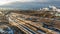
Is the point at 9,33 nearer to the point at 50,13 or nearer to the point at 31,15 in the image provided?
the point at 50,13

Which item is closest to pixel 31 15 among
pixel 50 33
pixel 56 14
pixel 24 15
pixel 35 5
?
pixel 24 15

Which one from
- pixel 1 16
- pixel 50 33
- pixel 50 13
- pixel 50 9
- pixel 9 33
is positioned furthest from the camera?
pixel 50 9

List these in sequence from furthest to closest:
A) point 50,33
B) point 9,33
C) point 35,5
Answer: point 35,5, point 9,33, point 50,33

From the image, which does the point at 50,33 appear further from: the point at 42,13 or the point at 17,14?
the point at 17,14

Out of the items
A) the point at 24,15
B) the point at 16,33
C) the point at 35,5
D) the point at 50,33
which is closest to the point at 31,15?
the point at 24,15

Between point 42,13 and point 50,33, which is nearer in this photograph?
point 50,33

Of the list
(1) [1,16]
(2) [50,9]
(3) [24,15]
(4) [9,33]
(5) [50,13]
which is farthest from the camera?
(3) [24,15]

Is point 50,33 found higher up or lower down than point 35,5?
lower down

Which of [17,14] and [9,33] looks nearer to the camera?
[9,33]

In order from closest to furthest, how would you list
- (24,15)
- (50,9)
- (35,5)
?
(35,5) → (50,9) → (24,15)
